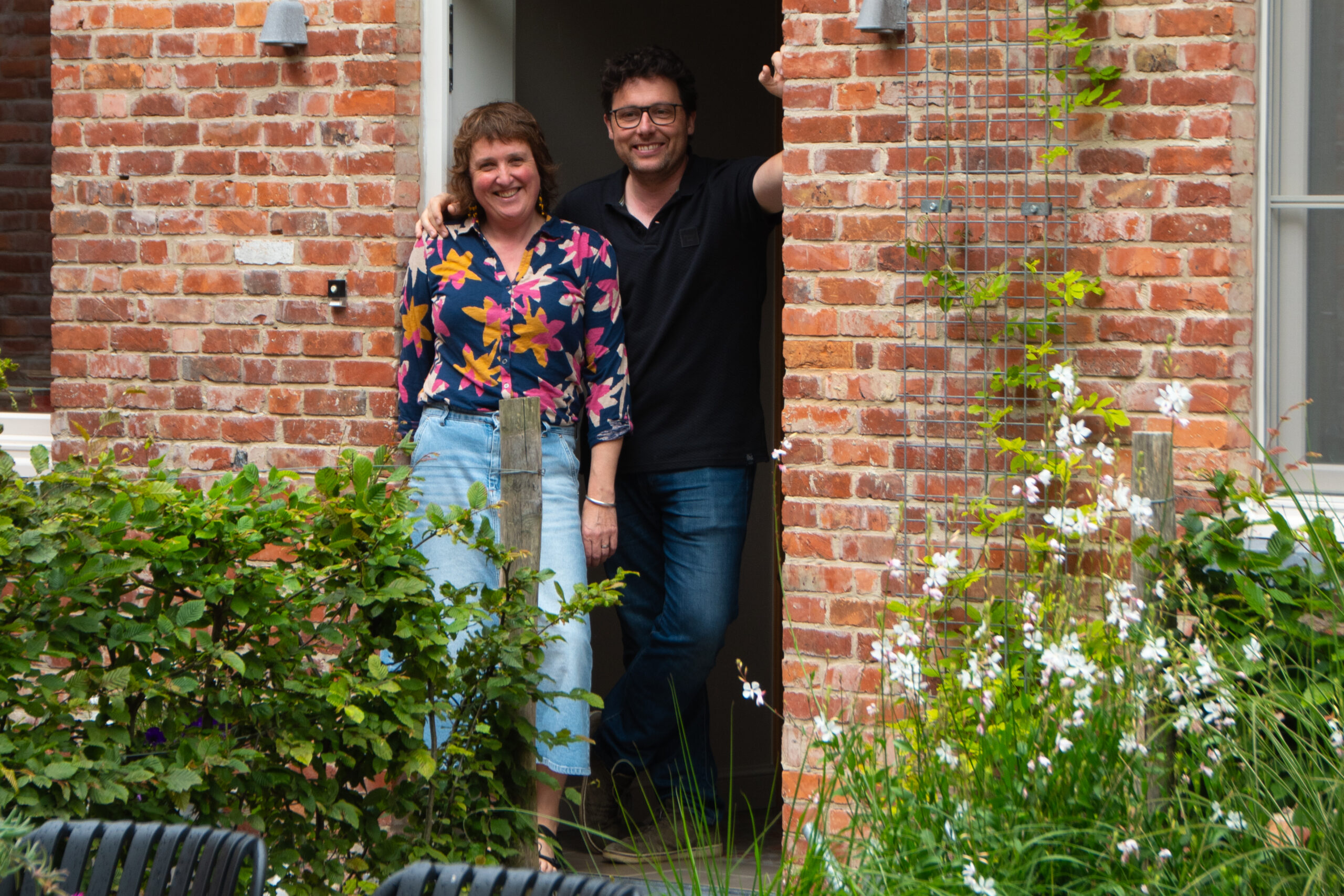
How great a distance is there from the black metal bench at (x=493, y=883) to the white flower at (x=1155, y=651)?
3.74ft

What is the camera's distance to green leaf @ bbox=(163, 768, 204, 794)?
2.46 meters

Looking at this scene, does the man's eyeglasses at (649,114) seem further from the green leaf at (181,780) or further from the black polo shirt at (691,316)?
the green leaf at (181,780)

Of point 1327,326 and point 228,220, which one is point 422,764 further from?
point 1327,326

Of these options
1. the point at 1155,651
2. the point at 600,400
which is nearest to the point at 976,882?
the point at 1155,651

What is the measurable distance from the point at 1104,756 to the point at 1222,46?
1699 mm

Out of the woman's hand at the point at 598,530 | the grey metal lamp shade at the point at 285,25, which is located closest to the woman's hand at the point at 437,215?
the grey metal lamp shade at the point at 285,25

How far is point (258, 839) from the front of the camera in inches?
A: 71.6

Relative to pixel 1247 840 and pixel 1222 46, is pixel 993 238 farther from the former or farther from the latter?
pixel 1247 840

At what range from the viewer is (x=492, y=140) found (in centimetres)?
343

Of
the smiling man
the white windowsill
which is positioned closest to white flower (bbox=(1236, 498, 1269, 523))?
the smiling man

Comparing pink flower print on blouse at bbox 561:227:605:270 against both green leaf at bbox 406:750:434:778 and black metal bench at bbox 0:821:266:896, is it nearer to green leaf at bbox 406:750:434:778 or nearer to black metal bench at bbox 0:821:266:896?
green leaf at bbox 406:750:434:778

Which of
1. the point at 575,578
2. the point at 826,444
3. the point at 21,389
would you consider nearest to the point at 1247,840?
the point at 826,444

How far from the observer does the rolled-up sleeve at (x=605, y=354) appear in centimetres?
349

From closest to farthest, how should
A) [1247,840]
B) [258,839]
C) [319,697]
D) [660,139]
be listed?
[258,839] → [1247,840] → [319,697] → [660,139]
